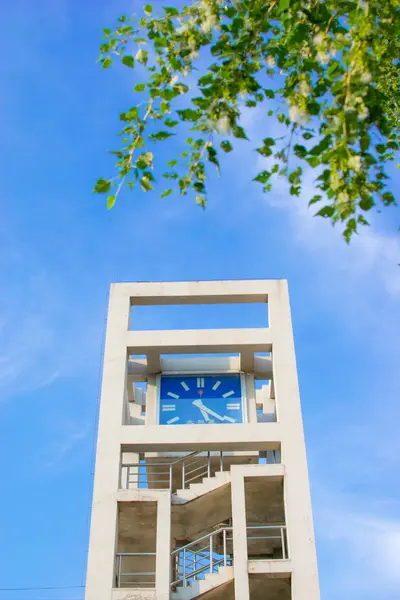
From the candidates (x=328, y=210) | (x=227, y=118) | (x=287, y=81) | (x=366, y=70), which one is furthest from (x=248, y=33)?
(x=328, y=210)

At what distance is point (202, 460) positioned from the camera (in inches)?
779

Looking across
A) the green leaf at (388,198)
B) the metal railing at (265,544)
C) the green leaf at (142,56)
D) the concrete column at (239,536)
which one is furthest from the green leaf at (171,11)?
the metal railing at (265,544)

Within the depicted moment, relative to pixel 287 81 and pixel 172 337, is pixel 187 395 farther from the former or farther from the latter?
pixel 287 81

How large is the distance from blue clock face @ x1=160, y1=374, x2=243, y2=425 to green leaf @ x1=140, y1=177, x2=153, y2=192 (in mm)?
13382

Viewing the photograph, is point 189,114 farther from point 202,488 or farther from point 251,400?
point 251,400

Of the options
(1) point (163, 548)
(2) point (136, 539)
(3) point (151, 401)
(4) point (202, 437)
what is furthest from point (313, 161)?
(2) point (136, 539)

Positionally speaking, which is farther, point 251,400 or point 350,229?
point 251,400

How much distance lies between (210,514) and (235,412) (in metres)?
3.03

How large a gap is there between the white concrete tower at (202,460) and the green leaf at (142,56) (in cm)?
1264

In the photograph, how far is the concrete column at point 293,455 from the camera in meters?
16.1

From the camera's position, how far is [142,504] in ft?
58.0

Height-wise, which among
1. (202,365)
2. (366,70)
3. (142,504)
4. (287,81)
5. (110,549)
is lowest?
(110,549)

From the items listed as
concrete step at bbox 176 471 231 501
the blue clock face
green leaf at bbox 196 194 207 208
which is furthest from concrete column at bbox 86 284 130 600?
green leaf at bbox 196 194 207 208

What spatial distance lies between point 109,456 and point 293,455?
16.5 feet
